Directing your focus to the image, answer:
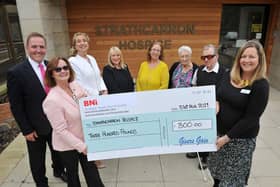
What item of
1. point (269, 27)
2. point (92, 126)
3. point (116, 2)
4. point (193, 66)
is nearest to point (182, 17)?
point (116, 2)

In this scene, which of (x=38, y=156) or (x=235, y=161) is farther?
(x=38, y=156)

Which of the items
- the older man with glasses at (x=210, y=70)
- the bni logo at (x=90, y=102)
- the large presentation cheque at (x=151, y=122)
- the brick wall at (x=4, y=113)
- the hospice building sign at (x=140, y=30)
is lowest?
the brick wall at (x=4, y=113)

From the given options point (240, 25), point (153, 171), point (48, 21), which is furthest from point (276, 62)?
point (48, 21)

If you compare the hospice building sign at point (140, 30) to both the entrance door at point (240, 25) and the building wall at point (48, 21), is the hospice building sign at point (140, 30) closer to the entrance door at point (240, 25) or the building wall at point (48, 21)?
the building wall at point (48, 21)

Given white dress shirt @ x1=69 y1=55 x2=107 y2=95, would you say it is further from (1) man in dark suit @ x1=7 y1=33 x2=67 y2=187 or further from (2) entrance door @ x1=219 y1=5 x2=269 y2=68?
(2) entrance door @ x1=219 y1=5 x2=269 y2=68

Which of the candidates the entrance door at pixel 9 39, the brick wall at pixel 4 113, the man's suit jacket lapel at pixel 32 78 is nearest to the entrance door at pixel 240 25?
the man's suit jacket lapel at pixel 32 78

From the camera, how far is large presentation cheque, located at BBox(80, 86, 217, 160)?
1.92m

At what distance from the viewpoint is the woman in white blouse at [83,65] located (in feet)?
8.40

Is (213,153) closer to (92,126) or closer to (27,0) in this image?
(92,126)

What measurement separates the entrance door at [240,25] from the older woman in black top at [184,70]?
4154mm

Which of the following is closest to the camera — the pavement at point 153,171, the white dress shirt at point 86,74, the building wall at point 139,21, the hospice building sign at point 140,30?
the white dress shirt at point 86,74

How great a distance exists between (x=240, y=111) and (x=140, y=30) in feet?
15.2

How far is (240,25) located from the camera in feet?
21.1

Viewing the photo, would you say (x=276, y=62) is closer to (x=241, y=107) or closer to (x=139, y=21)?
(x=139, y=21)
